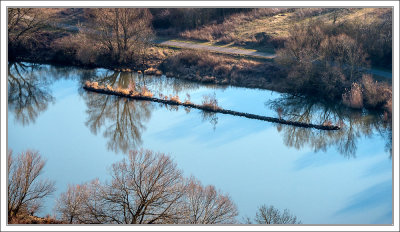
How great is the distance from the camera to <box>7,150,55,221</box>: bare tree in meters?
22.0

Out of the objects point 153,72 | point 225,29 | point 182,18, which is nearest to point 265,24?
point 225,29

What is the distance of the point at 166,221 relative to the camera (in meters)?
21.7

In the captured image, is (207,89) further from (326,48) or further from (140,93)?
(326,48)

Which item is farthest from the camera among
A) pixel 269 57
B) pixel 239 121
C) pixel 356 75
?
pixel 269 57

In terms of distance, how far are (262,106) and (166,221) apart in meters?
13.8

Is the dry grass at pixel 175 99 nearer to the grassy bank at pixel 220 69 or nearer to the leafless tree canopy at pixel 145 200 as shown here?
the grassy bank at pixel 220 69

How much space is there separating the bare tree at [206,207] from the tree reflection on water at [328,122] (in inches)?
321

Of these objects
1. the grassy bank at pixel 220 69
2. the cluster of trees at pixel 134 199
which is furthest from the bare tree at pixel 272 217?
the grassy bank at pixel 220 69

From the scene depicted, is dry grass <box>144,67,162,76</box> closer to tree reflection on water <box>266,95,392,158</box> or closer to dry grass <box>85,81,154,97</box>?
→ dry grass <box>85,81,154,97</box>

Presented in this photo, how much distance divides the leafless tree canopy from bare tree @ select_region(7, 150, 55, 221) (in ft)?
3.97

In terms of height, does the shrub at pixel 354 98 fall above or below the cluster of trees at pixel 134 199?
above

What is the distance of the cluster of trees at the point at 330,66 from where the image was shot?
33.0 meters

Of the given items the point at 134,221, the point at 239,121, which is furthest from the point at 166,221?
the point at 239,121

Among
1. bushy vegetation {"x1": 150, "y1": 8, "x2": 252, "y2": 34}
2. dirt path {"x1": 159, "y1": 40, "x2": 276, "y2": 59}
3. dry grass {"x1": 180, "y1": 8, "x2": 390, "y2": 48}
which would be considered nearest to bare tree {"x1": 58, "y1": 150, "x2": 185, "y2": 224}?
dirt path {"x1": 159, "y1": 40, "x2": 276, "y2": 59}
